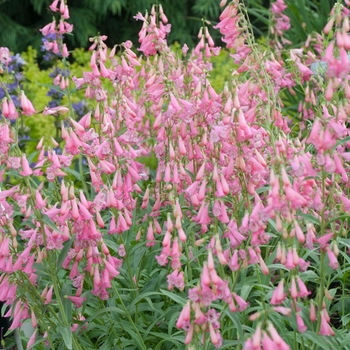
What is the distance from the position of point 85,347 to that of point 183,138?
3.76 ft

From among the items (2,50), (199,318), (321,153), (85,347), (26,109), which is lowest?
(85,347)

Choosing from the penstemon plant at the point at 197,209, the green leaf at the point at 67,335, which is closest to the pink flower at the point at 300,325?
the penstemon plant at the point at 197,209

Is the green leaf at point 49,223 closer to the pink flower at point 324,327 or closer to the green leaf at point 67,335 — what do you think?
the green leaf at point 67,335

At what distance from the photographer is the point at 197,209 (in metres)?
3.07

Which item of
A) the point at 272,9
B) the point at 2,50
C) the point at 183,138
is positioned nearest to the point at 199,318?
the point at 183,138

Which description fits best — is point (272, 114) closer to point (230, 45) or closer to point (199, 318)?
point (230, 45)

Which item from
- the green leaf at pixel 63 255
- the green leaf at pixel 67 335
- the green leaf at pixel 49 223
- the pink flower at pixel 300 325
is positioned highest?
the green leaf at pixel 49 223

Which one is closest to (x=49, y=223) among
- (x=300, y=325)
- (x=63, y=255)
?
(x=63, y=255)

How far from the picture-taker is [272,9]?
5.95m

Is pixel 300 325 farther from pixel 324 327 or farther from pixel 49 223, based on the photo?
pixel 49 223

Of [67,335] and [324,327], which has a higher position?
[324,327]

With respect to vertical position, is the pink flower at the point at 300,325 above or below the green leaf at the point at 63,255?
above

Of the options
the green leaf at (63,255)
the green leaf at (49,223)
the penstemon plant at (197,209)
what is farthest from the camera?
the green leaf at (63,255)

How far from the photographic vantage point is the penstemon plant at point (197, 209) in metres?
2.26
